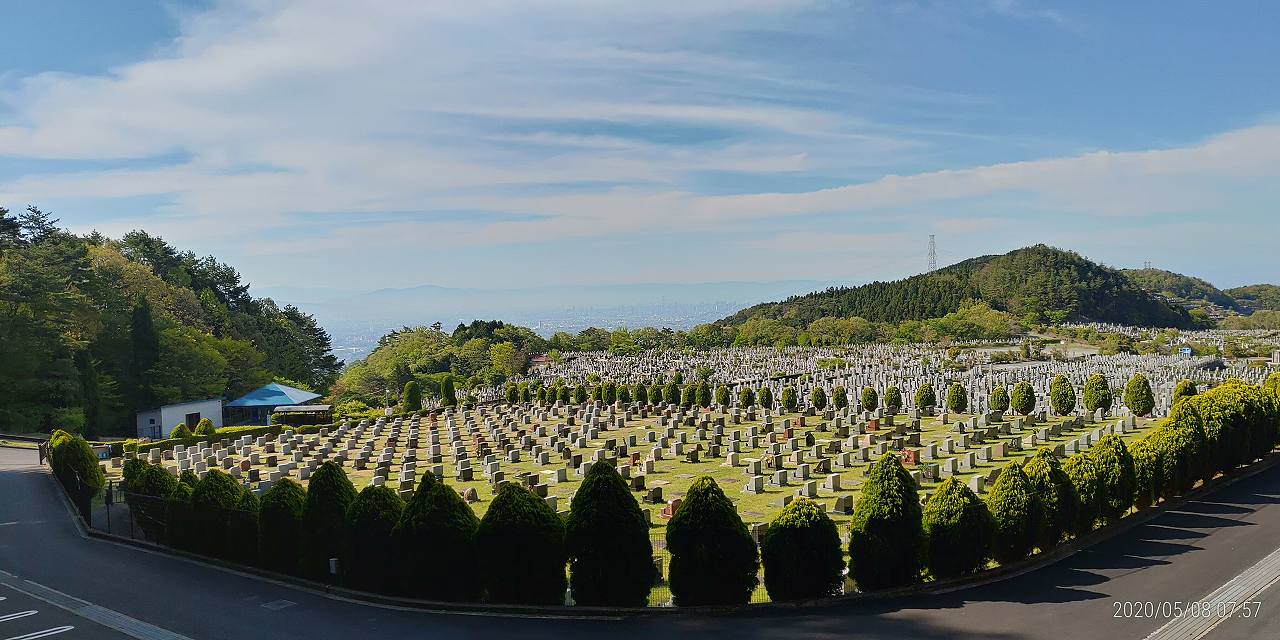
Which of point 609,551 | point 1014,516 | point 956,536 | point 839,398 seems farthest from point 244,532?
point 839,398

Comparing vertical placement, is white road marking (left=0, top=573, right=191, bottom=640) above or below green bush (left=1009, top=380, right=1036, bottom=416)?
below

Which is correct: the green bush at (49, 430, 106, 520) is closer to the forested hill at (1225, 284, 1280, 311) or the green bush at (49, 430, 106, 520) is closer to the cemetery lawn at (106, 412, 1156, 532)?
the cemetery lawn at (106, 412, 1156, 532)

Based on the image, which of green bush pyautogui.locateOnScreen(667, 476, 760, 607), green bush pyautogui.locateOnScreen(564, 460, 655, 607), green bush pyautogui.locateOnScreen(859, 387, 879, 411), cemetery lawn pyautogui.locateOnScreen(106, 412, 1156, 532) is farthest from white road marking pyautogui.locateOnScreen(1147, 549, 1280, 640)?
green bush pyautogui.locateOnScreen(859, 387, 879, 411)

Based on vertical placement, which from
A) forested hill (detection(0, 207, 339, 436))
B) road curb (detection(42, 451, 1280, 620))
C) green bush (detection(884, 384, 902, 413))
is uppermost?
forested hill (detection(0, 207, 339, 436))

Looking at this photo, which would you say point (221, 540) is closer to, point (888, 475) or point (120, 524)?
point (120, 524)

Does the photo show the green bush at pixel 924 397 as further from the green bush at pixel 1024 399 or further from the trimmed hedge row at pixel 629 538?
the trimmed hedge row at pixel 629 538

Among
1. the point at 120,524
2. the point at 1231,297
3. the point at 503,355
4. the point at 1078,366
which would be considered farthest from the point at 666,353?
the point at 1231,297

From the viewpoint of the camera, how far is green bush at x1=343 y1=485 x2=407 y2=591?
47.0 feet

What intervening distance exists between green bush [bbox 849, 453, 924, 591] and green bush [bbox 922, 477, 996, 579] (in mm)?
377

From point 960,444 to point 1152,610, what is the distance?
19.1 m

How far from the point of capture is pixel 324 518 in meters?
15.2

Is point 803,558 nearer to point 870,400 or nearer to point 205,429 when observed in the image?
point 870,400

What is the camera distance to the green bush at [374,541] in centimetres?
1434

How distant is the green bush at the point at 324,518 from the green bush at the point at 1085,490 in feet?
47.2
